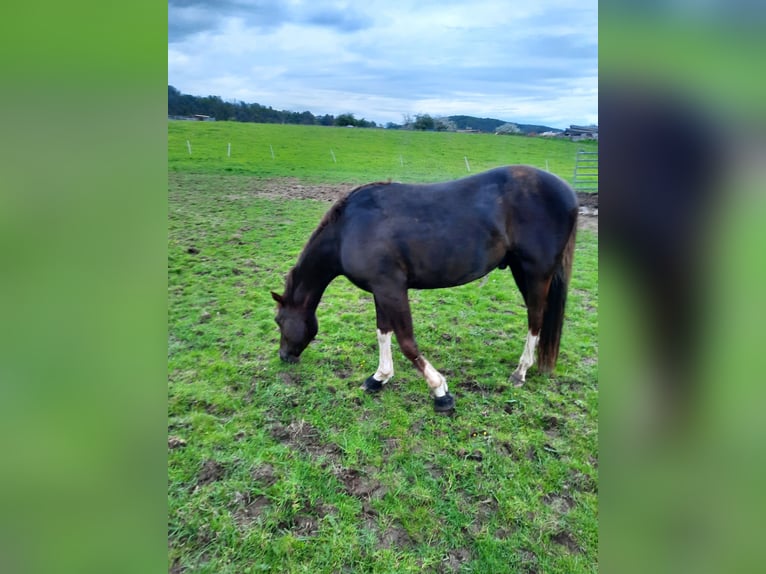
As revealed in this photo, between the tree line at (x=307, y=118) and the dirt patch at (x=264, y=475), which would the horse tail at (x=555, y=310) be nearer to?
the tree line at (x=307, y=118)

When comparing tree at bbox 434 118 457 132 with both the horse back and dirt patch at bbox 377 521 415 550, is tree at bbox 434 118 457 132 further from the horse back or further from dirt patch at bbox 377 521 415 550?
dirt patch at bbox 377 521 415 550

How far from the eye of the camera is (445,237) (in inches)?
119

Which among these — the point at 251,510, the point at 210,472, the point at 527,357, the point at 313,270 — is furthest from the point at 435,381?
the point at 210,472

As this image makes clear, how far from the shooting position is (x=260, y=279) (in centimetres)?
537

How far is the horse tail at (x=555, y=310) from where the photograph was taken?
331 centimetres

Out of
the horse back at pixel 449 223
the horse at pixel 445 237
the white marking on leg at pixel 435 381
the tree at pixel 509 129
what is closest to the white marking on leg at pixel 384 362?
the horse at pixel 445 237

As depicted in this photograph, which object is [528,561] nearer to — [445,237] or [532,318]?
[532,318]

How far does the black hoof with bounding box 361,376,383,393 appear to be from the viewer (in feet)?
11.6

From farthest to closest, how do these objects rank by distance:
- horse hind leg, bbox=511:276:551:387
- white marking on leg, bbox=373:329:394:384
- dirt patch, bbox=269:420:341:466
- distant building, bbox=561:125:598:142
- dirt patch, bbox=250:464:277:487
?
white marking on leg, bbox=373:329:394:384 < horse hind leg, bbox=511:276:551:387 < dirt patch, bbox=269:420:341:466 < dirt patch, bbox=250:464:277:487 < distant building, bbox=561:125:598:142

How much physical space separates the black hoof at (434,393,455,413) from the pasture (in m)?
0.06

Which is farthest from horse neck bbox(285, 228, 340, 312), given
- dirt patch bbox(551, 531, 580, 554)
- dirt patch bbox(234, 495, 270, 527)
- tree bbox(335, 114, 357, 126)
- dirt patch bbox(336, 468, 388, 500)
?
dirt patch bbox(551, 531, 580, 554)
